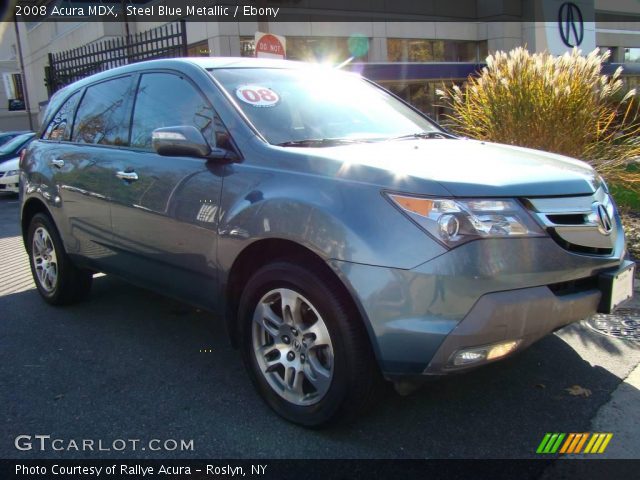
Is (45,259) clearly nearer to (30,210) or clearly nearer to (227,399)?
(30,210)

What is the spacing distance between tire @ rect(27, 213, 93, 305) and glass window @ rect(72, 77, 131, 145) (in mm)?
869

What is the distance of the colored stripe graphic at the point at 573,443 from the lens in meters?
2.64

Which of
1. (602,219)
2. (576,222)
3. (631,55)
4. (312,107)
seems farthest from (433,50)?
(576,222)

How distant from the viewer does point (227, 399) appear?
3.22 metres

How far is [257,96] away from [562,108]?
4152 mm

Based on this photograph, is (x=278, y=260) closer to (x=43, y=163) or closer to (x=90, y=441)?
(x=90, y=441)

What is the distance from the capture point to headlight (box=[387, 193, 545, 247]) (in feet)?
7.72

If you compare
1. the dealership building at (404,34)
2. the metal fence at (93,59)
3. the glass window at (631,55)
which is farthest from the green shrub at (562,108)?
the glass window at (631,55)

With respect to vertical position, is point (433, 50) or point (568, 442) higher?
point (433, 50)

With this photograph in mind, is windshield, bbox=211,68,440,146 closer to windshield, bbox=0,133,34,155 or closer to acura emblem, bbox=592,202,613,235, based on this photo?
acura emblem, bbox=592,202,613,235

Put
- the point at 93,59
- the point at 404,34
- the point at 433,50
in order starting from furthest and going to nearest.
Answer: the point at 433,50 < the point at 404,34 < the point at 93,59

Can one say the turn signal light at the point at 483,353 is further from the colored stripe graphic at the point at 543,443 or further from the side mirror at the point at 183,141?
the side mirror at the point at 183,141

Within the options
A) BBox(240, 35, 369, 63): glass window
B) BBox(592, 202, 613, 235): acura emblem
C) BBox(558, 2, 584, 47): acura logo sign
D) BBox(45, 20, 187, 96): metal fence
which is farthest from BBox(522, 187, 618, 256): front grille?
BBox(558, 2, 584, 47): acura logo sign

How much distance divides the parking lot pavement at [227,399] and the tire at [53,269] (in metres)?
0.42
